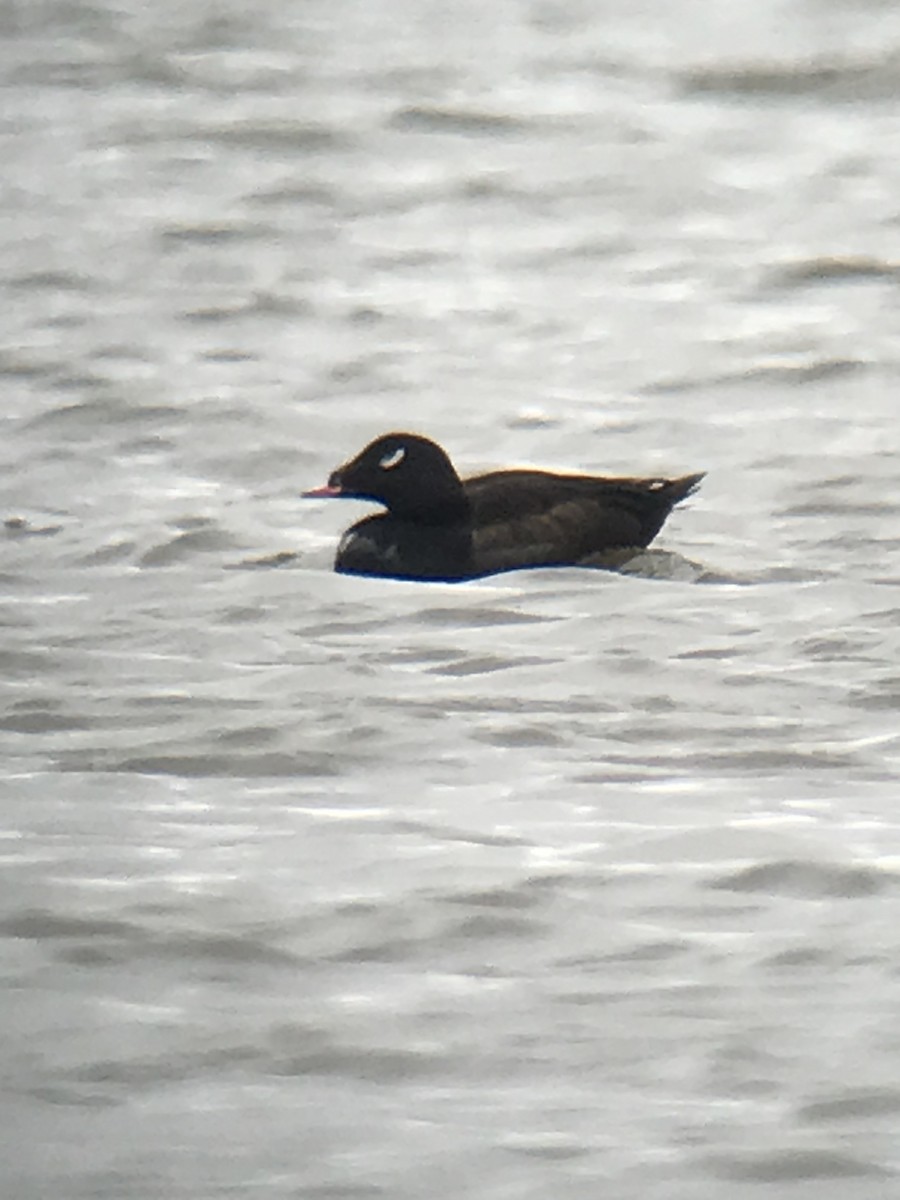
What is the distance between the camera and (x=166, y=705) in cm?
823

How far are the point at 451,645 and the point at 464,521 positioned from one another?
52.4 inches

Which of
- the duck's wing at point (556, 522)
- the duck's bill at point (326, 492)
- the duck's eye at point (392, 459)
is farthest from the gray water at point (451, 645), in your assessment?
the duck's eye at point (392, 459)

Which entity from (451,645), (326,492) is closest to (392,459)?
(326,492)

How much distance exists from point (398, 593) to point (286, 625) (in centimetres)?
68

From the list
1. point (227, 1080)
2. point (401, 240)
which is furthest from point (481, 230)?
point (227, 1080)

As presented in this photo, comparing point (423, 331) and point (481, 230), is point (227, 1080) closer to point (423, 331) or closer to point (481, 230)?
point (423, 331)

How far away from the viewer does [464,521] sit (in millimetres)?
10516

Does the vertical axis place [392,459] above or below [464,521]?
above

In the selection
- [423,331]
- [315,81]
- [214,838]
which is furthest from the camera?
[315,81]

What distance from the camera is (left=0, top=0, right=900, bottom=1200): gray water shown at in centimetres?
550

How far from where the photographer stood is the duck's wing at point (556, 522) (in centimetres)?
1044

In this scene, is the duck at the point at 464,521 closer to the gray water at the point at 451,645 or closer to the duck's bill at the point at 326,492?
the duck's bill at the point at 326,492

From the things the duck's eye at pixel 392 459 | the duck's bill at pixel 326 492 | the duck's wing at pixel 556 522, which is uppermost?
the duck's eye at pixel 392 459

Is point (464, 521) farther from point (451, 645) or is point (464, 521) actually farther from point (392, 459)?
point (451, 645)
